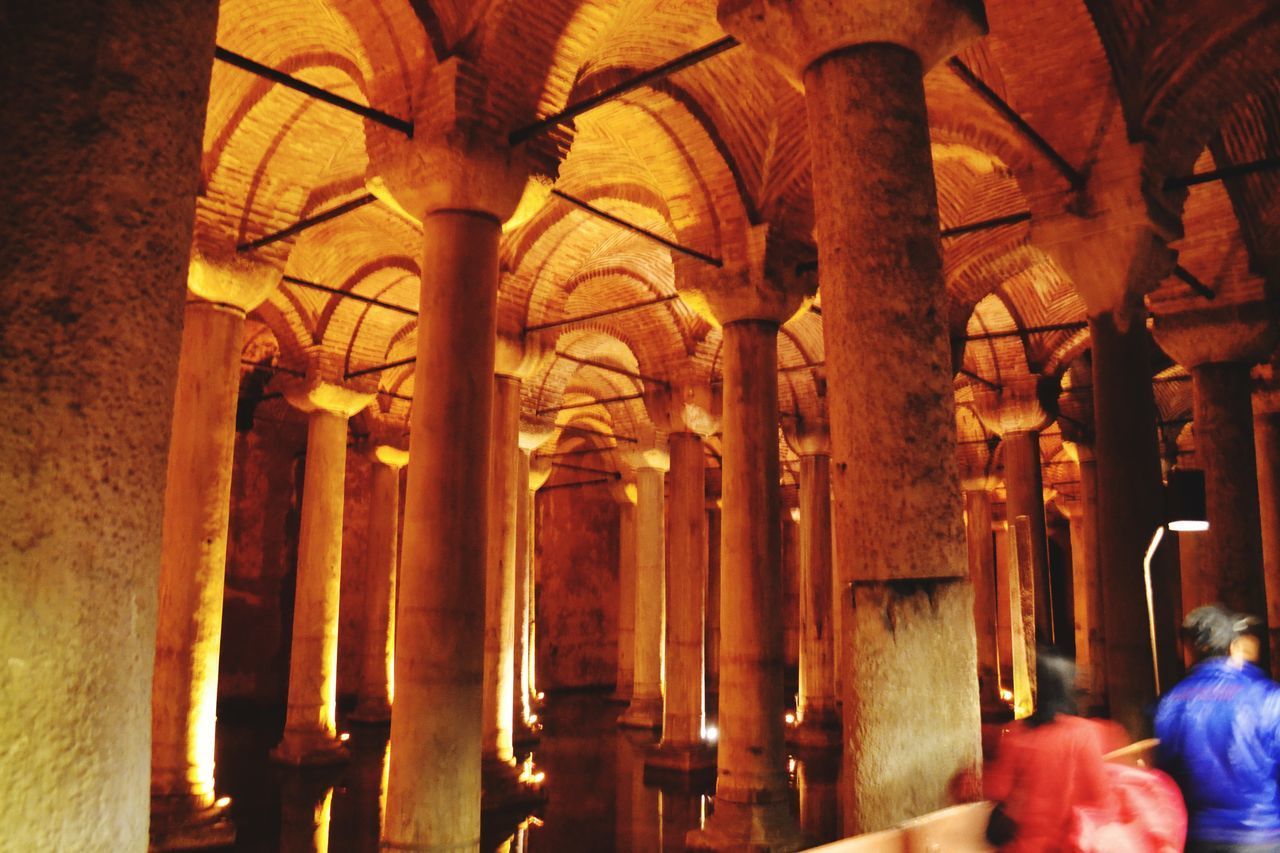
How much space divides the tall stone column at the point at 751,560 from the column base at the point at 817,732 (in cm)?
485

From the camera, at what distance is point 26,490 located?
1.66m

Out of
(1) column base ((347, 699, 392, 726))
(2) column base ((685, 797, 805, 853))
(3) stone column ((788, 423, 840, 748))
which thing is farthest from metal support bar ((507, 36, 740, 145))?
(1) column base ((347, 699, 392, 726))

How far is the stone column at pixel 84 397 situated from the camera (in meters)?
1.64

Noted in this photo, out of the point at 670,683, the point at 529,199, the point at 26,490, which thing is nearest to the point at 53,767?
the point at 26,490

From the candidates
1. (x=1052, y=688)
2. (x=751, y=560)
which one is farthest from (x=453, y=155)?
(x=1052, y=688)

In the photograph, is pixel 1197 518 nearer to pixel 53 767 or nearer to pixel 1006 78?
pixel 1006 78

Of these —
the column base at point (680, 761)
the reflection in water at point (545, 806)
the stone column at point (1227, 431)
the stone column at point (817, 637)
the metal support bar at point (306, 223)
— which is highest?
the metal support bar at point (306, 223)

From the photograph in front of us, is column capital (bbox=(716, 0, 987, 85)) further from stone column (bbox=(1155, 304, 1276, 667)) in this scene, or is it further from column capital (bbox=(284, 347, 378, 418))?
column capital (bbox=(284, 347, 378, 418))

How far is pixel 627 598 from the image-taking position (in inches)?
728

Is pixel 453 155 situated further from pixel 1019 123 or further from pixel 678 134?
pixel 1019 123

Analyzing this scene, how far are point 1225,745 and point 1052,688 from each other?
1.95 feet

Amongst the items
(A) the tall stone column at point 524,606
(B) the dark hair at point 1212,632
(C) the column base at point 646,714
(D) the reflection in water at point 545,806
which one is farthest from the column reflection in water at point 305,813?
(B) the dark hair at point 1212,632

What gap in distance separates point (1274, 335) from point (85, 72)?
10803 millimetres

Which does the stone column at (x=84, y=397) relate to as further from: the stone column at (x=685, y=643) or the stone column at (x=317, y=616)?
the stone column at (x=317, y=616)
